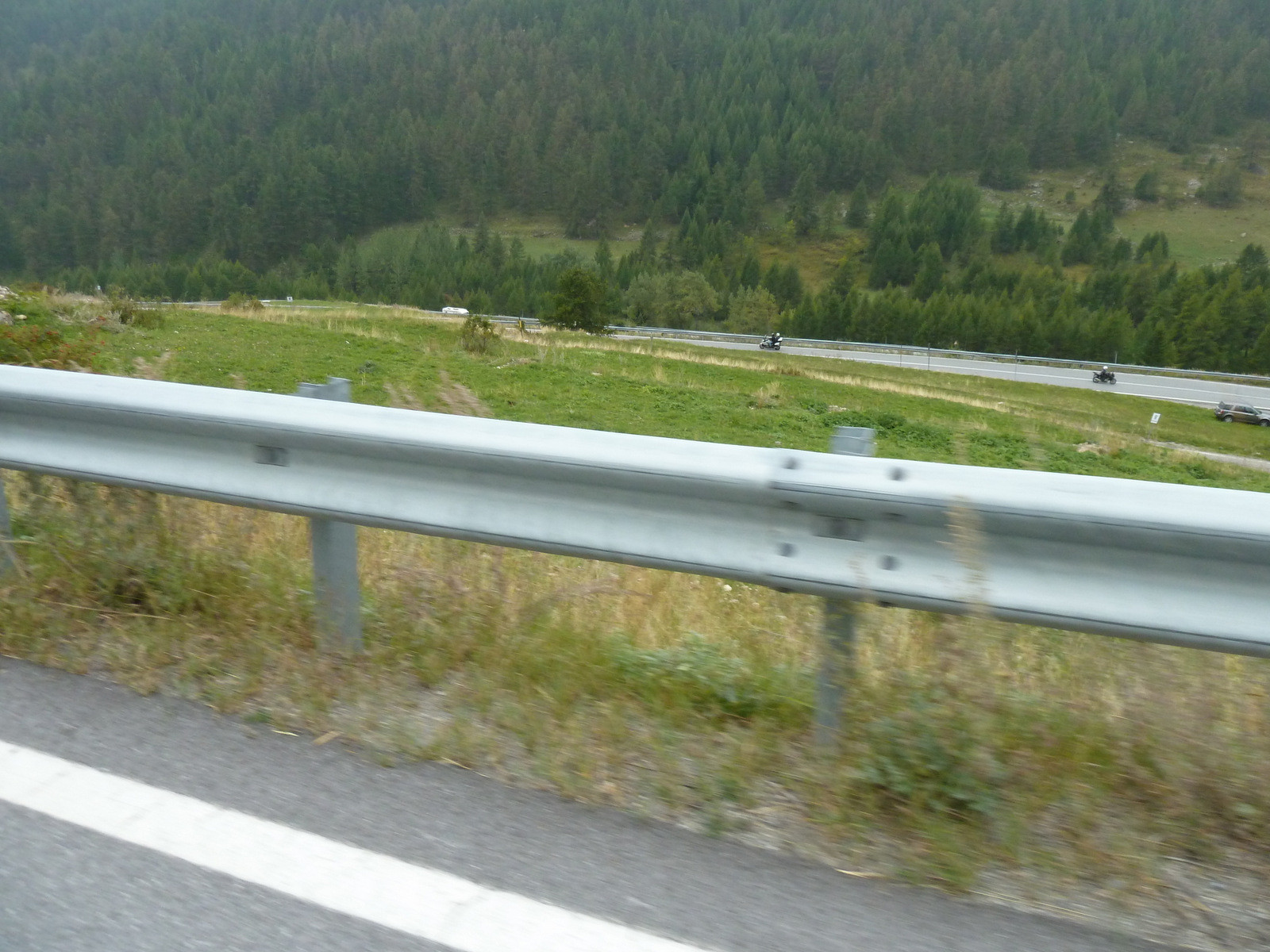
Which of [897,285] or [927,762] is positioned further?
[897,285]

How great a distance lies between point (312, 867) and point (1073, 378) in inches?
2499

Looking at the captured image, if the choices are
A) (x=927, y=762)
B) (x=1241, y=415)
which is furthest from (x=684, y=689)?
(x=1241, y=415)

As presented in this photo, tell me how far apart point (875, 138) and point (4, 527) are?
181m

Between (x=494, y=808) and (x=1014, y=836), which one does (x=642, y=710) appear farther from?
(x=1014, y=836)

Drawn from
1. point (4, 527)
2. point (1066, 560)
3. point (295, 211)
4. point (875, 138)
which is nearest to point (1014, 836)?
point (1066, 560)

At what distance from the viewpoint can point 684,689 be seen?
Result: 11.2 feet

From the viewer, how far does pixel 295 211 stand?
156m

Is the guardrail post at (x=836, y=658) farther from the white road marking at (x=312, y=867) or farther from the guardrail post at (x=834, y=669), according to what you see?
the white road marking at (x=312, y=867)

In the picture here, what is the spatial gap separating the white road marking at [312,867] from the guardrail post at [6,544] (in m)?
1.57

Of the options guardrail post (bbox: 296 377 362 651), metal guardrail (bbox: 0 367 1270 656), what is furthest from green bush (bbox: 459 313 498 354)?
guardrail post (bbox: 296 377 362 651)

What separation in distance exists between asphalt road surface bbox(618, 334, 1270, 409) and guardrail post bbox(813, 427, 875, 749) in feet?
141

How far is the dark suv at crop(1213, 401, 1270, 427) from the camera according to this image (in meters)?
32.4

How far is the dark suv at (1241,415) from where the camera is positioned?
106 ft

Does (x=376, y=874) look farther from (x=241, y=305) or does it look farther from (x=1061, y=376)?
(x=1061, y=376)
